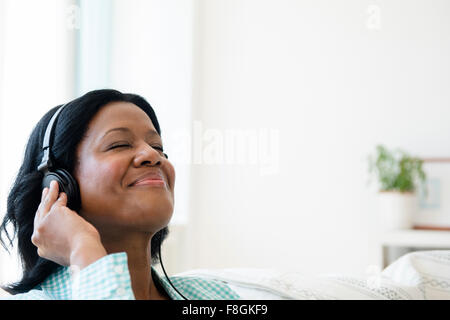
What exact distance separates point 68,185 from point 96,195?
43 millimetres

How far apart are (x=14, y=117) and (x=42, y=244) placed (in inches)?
28.1

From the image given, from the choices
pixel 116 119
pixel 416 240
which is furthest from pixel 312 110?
pixel 116 119

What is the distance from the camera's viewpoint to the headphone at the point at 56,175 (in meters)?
0.72

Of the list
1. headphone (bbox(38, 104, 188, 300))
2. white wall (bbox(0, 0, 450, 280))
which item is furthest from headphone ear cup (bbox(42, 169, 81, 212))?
white wall (bbox(0, 0, 450, 280))

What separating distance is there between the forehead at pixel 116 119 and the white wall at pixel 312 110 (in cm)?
129

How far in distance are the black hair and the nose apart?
10 cm

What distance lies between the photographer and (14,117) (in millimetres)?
1281

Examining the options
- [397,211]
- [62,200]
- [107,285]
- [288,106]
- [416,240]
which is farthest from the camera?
[288,106]

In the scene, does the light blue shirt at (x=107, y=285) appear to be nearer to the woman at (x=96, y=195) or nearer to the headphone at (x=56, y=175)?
the woman at (x=96, y=195)

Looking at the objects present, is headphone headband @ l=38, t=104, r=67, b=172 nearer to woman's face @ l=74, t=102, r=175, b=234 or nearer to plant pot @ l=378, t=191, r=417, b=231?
woman's face @ l=74, t=102, r=175, b=234

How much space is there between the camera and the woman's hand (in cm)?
62

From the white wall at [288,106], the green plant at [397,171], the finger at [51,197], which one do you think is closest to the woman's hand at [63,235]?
the finger at [51,197]

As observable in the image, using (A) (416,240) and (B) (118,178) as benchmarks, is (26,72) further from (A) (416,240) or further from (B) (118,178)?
(A) (416,240)

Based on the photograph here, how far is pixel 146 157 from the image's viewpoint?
0.74m
